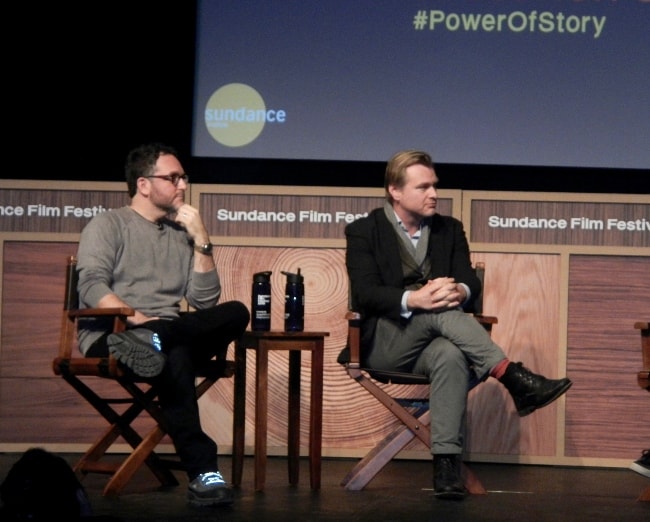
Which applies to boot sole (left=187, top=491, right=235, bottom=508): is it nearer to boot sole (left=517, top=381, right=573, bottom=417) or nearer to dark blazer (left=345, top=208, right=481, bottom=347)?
dark blazer (left=345, top=208, right=481, bottom=347)

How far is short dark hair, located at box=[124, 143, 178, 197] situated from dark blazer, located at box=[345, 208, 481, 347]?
0.78m

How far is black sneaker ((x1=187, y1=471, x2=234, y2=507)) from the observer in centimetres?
409

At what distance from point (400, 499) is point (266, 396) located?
2.07 ft

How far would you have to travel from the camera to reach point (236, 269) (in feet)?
18.8

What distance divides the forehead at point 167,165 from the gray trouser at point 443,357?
0.97 meters

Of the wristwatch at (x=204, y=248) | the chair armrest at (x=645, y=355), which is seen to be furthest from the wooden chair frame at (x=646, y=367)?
the wristwatch at (x=204, y=248)

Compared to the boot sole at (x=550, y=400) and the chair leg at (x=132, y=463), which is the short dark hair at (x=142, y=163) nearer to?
the chair leg at (x=132, y=463)

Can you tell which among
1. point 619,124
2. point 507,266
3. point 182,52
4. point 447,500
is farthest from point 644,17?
point 447,500

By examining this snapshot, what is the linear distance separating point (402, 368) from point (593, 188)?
1.97 metres

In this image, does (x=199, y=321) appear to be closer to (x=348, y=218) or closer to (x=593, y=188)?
(x=348, y=218)

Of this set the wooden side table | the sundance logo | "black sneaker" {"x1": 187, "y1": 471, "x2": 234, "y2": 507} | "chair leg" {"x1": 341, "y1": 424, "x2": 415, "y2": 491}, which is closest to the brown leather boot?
"chair leg" {"x1": 341, "y1": 424, "x2": 415, "y2": 491}

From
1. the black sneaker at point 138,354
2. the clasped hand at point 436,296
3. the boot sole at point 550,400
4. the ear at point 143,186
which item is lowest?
the boot sole at point 550,400

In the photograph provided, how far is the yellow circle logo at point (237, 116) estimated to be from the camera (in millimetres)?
6066

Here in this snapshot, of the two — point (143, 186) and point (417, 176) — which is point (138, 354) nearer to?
point (143, 186)
